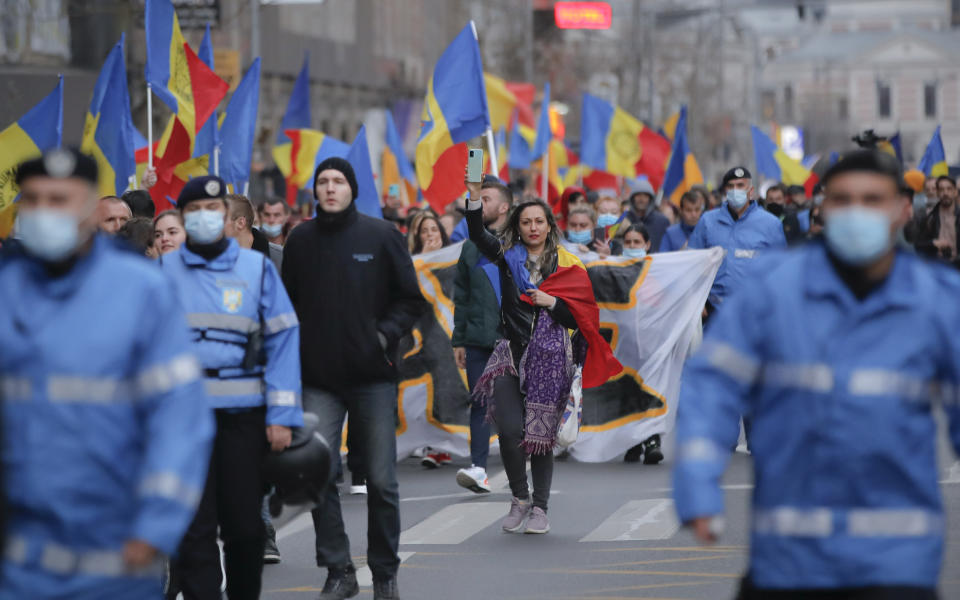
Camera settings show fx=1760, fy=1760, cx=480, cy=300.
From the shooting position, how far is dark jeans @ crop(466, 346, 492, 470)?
10.9m

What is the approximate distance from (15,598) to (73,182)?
1.02 meters

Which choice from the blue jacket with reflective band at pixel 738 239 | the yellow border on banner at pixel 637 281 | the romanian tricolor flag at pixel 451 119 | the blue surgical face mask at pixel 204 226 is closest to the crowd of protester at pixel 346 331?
the blue surgical face mask at pixel 204 226

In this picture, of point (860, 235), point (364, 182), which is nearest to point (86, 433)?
point (860, 235)

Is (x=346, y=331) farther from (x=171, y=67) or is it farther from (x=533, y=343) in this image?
(x=171, y=67)

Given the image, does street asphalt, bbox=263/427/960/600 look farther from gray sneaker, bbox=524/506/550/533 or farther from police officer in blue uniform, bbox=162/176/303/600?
police officer in blue uniform, bbox=162/176/303/600

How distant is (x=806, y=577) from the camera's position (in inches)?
165

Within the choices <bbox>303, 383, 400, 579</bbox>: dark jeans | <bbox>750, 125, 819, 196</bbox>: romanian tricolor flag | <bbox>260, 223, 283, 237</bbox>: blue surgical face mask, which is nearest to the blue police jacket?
<bbox>260, 223, 283, 237</bbox>: blue surgical face mask

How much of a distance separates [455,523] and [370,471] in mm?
2379

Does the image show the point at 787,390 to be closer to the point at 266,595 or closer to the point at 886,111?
the point at 266,595

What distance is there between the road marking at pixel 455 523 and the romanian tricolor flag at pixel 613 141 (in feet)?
41.7

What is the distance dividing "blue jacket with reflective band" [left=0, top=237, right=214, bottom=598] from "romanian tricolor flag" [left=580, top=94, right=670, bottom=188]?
18713 mm

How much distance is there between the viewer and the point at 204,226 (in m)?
6.44

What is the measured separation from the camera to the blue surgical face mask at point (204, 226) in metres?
6.45

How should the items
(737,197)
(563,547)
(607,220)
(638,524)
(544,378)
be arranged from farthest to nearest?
(607,220)
(737,197)
(638,524)
(544,378)
(563,547)
